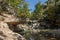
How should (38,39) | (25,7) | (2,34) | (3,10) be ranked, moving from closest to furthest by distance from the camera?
1. (2,34)
2. (38,39)
3. (3,10)
4. (25,7)

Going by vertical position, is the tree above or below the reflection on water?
above

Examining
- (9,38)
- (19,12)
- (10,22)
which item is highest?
(19,12)

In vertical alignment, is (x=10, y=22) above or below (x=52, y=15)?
below

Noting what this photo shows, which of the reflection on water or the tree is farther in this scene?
the tree

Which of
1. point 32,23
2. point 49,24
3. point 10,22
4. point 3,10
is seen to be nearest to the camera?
point 10,22

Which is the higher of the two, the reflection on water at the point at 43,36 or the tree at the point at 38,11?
the tree at the point at 38,11

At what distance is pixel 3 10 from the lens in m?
17.4

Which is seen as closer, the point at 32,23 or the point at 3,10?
the point at 3,10

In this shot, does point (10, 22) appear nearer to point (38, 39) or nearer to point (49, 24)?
point (38, 39)

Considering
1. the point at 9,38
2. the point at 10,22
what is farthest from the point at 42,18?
the point at 9,38

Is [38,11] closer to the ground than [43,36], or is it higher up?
higher up

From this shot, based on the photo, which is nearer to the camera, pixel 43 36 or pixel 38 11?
pixel 43 36

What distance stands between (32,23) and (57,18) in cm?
256

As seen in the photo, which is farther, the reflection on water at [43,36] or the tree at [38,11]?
the tree at [38,11]
